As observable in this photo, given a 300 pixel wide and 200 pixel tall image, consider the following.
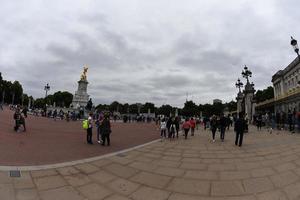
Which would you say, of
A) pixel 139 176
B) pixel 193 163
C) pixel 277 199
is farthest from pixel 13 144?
pixel 277 199

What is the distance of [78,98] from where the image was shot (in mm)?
70375

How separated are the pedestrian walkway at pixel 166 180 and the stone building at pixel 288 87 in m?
39.8

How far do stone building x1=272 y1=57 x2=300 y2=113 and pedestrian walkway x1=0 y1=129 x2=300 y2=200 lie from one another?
3983 cm

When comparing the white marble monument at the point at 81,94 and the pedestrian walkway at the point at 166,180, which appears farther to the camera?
the white marble monument at the point at 81,94

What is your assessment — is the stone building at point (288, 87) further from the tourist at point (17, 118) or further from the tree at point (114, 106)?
the tree at point (114, 106)

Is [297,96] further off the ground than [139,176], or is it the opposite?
A: [297,96]

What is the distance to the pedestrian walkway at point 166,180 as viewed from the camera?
595cm

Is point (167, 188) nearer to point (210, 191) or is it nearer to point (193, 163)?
point (210, 191)

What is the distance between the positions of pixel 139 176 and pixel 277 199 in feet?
12.0

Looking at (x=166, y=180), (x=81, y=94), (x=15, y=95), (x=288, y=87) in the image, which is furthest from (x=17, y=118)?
(x=15, y=95)

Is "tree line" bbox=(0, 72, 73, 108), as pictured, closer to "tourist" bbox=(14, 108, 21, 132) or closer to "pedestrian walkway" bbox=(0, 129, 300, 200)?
"tourist" bbox=(14, 108, 21, 132)

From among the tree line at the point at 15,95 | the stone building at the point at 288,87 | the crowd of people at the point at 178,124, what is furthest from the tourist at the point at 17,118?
the tree line at the point at 15,95

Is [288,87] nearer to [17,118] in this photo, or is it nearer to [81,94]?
[81,94]

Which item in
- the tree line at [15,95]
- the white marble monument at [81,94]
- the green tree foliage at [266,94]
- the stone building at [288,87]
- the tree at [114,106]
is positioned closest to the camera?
the stone building at [288,87]
